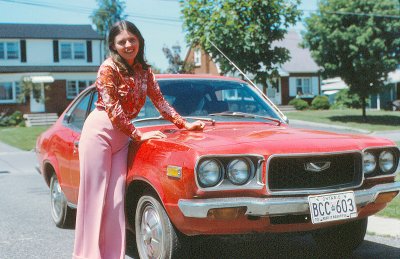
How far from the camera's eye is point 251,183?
387cm

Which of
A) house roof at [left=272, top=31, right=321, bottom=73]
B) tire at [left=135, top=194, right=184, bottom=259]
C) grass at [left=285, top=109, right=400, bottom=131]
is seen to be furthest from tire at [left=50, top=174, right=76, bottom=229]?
house roof at [left=272, top=31, right=321, bottom=73]

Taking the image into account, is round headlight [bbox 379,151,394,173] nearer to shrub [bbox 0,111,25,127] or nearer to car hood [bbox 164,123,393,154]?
car hood [bbox 164,123,393,154]

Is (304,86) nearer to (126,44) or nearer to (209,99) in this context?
(209,99)

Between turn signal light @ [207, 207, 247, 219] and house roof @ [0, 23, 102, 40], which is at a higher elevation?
house roof @ [0, 23, 102, 40]

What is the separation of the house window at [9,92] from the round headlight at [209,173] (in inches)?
1549

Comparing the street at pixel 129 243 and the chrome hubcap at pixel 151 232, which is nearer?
the chrome hubcap at pixel 151 232

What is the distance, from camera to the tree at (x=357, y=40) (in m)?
28.3

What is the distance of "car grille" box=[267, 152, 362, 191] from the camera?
397cm

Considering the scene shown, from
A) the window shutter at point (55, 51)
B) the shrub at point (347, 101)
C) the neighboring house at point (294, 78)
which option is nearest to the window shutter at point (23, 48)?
the window shutter at point (55, 51)

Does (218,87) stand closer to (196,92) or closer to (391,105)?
(196,92)

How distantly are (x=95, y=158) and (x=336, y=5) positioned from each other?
90.2ft

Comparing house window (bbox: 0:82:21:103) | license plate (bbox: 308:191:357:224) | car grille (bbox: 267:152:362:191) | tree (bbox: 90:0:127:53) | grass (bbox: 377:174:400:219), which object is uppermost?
tree (bbox: 90:0:127:53)

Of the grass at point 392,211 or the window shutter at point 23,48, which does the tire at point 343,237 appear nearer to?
the grass at point 392,211

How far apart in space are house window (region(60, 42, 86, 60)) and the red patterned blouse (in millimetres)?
40600
